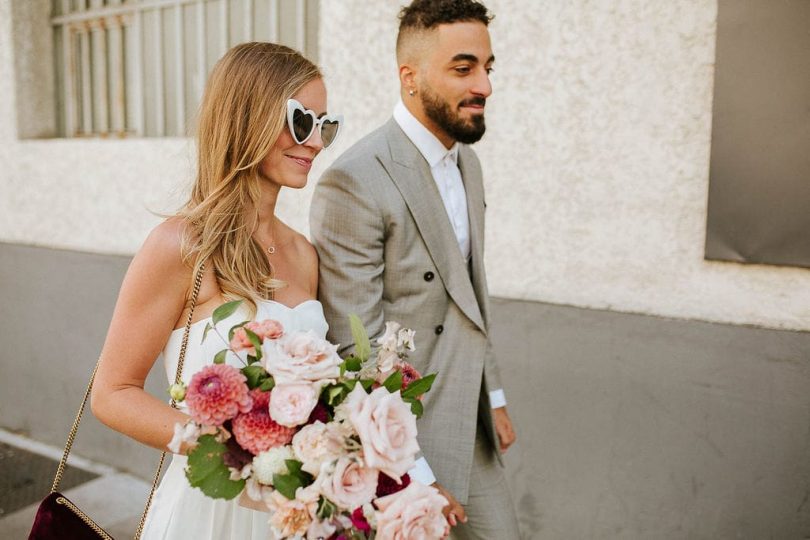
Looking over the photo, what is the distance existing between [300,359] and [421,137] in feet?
4.30

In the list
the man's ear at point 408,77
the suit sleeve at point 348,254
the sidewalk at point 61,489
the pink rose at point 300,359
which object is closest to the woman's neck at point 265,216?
the suit sleeve at point 348,254

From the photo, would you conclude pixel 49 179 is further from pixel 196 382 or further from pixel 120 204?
pixel 196 382

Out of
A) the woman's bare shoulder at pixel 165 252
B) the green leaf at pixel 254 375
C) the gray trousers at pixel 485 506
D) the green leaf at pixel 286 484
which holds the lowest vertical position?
the gray trousers at pixel 485 506

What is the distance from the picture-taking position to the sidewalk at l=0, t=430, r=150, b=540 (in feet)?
15.3

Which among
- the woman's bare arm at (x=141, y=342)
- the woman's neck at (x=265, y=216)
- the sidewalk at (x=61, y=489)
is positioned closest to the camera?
the woman's bare arm at (x=141, y=342)

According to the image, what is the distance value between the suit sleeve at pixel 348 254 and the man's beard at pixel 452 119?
0.40 meters

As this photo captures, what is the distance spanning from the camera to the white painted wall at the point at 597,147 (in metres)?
3.33

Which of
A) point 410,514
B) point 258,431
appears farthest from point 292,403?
point 410,514

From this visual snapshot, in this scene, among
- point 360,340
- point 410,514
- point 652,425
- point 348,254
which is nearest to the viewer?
point 410,514

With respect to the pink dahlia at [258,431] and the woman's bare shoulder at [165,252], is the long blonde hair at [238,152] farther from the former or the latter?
the pink dahlia at [258,431]

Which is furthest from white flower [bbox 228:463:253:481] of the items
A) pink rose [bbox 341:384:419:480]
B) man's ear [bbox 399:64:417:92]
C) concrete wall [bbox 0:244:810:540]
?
concrete wall [bbox 0:244:810:540]

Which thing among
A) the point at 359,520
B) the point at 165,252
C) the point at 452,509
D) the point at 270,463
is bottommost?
the point at 452,509

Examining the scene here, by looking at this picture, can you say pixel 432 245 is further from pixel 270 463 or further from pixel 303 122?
pixel 270 463

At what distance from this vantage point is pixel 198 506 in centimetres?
211
